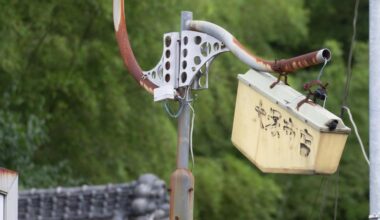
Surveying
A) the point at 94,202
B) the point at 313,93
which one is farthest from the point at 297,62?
the point at 94,202

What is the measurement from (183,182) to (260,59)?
3.54 feet

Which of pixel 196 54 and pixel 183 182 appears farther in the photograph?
pixel 196 54

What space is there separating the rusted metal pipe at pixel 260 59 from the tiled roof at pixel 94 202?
945 cm

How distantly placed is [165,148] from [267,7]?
8937 millimetres

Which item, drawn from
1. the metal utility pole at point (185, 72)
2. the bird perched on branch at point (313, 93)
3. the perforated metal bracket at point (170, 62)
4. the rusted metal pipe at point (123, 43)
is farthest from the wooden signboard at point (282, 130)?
the rusted metal pipe at point (123, 43)

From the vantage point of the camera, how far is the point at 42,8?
2725cm

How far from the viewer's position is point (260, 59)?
975 centimetres

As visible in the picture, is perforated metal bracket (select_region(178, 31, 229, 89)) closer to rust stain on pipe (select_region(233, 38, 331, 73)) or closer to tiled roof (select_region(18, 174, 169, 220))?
rust stain on pipe (select_region(233, 38, 331, 73))

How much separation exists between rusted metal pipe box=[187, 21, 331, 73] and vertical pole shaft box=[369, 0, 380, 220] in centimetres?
57

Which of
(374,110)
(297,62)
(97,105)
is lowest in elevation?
(374,110)

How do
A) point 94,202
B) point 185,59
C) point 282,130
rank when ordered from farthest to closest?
point 94,202, point 185,59, point 282,130

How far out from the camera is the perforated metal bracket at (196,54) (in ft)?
33.6

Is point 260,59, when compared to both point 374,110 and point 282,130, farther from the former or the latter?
point 374,110

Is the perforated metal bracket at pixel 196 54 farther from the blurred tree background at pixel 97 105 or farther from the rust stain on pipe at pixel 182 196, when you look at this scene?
the blurred tree background at pixel 97 105
